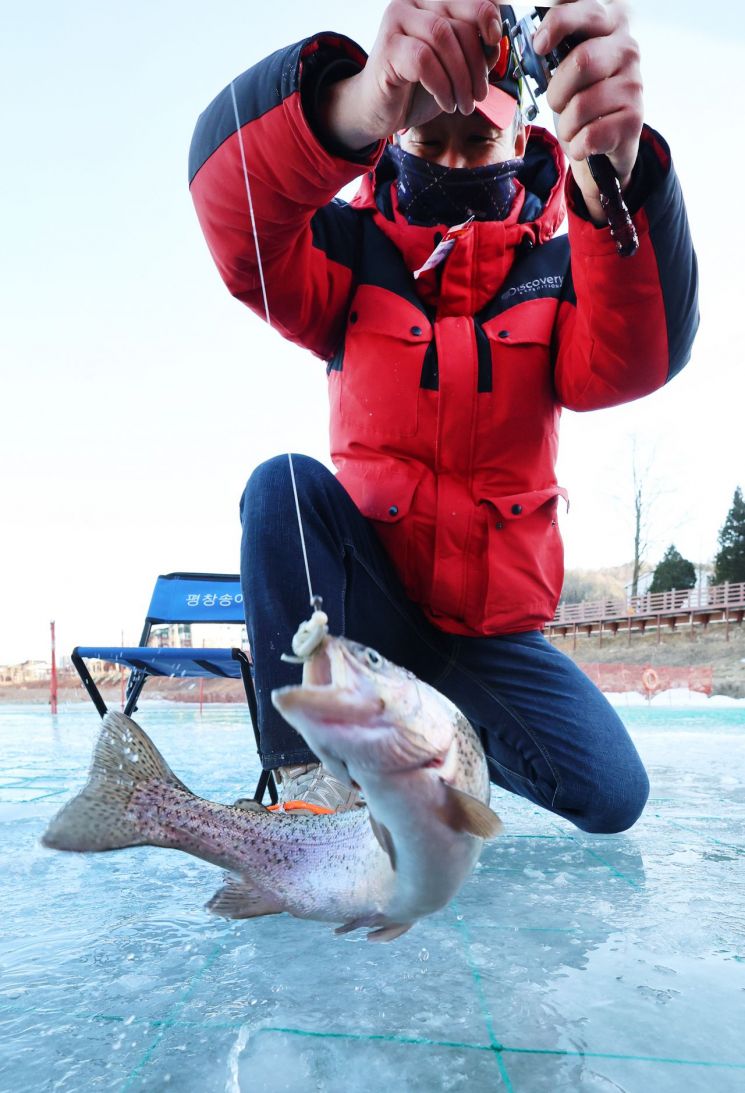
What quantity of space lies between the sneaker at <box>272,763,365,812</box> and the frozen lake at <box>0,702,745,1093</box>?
0.23 m

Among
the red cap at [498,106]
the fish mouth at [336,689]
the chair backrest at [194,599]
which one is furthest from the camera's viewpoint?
the chair backrest at [194,599]

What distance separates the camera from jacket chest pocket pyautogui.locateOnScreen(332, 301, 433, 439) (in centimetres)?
183

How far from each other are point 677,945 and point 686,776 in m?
2.56

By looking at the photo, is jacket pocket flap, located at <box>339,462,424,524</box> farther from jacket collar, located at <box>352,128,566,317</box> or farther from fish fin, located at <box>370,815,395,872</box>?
fish fin, located at <box>370,815,395,872</box>

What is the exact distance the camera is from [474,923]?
1.37m

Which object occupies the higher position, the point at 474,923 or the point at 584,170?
the point at 584,170

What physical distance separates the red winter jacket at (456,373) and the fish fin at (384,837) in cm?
110

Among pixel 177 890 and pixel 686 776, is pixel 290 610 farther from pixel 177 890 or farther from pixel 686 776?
pixel 686 776

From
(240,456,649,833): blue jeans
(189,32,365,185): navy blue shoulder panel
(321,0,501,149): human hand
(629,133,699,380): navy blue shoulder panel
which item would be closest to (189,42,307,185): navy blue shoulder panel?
(189,32,365,185): navy blue shoulder panel

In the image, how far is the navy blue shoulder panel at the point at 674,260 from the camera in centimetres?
118

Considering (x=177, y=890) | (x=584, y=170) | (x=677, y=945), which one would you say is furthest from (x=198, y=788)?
(x=584, y=170)

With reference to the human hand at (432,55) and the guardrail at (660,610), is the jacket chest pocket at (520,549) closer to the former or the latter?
the human hand at (432,55)

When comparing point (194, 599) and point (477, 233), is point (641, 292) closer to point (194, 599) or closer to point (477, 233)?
point (477, 233)

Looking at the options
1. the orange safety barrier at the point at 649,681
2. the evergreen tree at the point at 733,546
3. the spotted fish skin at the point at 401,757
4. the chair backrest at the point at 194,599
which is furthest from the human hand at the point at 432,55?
the evergreen tree at the point at 733,546
